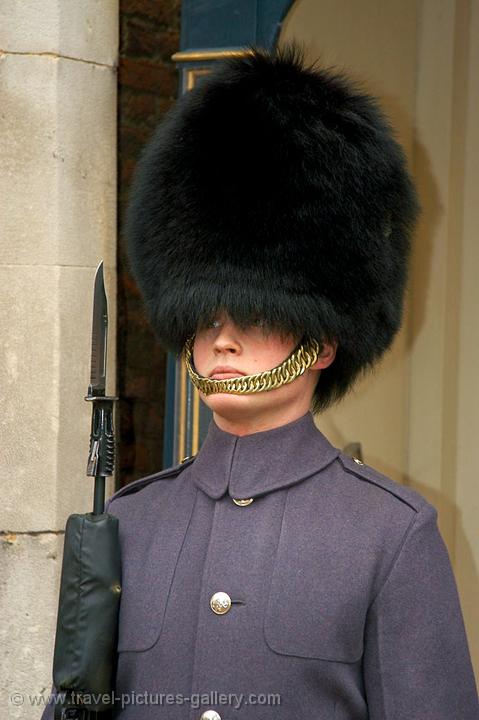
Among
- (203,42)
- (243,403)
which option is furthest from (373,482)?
(203,42)

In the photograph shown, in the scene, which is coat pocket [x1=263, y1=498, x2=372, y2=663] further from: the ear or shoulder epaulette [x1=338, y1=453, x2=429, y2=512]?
the ear

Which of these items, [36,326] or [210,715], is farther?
[36,326]

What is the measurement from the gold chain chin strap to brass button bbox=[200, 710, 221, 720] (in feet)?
1.65

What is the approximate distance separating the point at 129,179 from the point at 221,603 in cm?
190

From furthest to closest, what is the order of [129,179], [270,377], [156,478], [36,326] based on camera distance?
[129,179]
[36,326]
[156,478]
[270,377]

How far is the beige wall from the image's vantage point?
379 centimetres

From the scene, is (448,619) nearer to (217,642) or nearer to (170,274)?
(217,642)

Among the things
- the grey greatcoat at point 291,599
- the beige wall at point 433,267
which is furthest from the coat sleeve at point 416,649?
the beige wall at point 433,267

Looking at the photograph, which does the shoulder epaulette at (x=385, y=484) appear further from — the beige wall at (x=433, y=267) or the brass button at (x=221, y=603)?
the beige wall at (x=433, y=267)

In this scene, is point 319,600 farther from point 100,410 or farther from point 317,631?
point 100,410

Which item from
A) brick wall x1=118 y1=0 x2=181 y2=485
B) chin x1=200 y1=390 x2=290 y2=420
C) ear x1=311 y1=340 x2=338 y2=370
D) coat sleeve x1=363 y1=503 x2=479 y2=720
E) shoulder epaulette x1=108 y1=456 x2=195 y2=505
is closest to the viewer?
coat sleeve x1=363 y1=503 x2=479 y2=720

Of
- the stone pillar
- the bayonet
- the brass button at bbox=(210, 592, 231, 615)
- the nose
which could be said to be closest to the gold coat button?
the brass button at bbox=(210, 592, 231, 615)

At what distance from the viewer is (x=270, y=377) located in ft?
6.62

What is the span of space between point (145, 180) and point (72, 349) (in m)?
0.83
